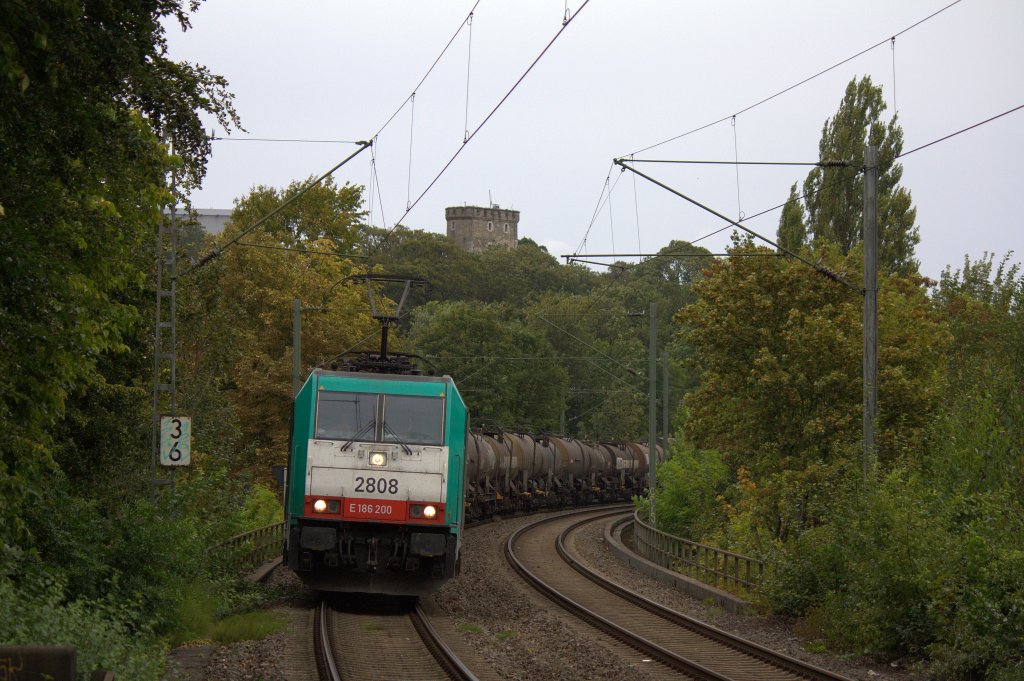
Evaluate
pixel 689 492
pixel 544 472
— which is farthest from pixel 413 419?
pixel 544 472

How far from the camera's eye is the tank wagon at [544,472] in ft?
126

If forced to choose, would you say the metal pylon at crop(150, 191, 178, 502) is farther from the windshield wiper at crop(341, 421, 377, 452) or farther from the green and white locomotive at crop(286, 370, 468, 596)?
the windshield wiper at crop(341, 421, 377, 452)

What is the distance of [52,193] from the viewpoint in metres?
11.5

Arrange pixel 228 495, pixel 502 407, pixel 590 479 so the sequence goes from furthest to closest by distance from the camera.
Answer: pixel 502 407
pixel 590 479
pixel 228 495

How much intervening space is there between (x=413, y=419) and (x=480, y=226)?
484 feet

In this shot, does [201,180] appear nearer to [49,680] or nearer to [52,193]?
[52,193]

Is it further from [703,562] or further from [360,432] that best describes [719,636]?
[703,562]

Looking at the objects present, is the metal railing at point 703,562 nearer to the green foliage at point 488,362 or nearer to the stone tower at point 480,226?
the green foliage at point 488,362

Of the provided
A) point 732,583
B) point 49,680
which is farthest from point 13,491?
point 732,583

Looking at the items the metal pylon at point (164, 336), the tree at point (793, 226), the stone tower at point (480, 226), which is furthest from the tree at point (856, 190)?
the stone tower at point (480, 226)

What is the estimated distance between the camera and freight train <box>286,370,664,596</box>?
55.0ft

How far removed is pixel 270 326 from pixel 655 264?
7737 centimetres

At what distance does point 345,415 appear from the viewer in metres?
17.2

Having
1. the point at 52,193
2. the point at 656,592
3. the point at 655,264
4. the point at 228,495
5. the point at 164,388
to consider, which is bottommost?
the point at 656,592
